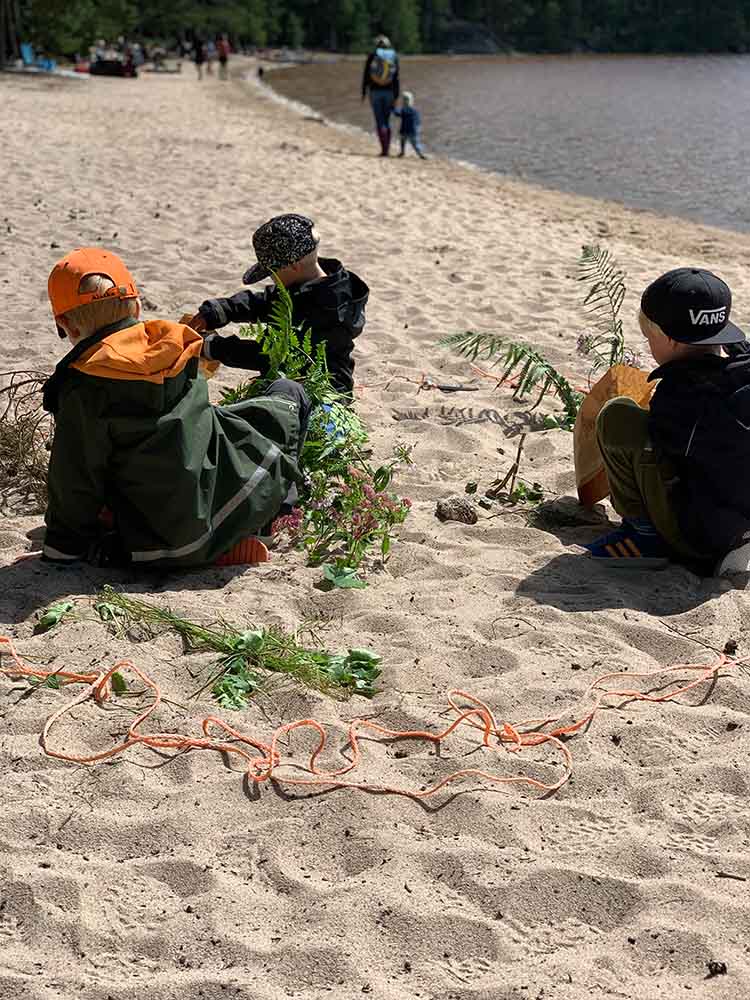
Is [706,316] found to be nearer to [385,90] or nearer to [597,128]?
[385,90]

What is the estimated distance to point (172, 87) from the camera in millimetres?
38500

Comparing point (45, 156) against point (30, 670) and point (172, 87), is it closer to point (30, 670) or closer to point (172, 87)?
point (30, 670)

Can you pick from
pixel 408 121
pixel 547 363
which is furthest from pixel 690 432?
pixel 408 121

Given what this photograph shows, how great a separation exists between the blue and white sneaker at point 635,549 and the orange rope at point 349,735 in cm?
70

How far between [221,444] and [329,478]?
3.22 feet

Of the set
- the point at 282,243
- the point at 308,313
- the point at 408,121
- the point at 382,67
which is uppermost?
the point at 382,67

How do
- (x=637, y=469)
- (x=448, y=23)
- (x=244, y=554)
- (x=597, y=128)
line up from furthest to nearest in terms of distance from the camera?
(x=448, y=23), (x=597, y=128), (x=244, y=554), (x=637, y=469)

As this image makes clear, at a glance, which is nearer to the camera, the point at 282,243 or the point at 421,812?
the point at 421,812

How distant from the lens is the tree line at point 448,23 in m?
68.0

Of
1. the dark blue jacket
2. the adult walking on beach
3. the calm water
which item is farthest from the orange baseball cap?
the dark blue jacket

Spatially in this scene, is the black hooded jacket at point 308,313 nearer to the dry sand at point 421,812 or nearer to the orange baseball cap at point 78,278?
the dry sand at point 421,812

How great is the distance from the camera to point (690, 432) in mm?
3855

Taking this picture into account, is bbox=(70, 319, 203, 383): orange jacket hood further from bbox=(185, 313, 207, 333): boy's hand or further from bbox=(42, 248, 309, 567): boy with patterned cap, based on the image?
bbox=(185, 313, 207, 333): boy's hand

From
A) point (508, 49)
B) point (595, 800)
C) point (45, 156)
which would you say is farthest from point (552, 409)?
point (508, 49)
